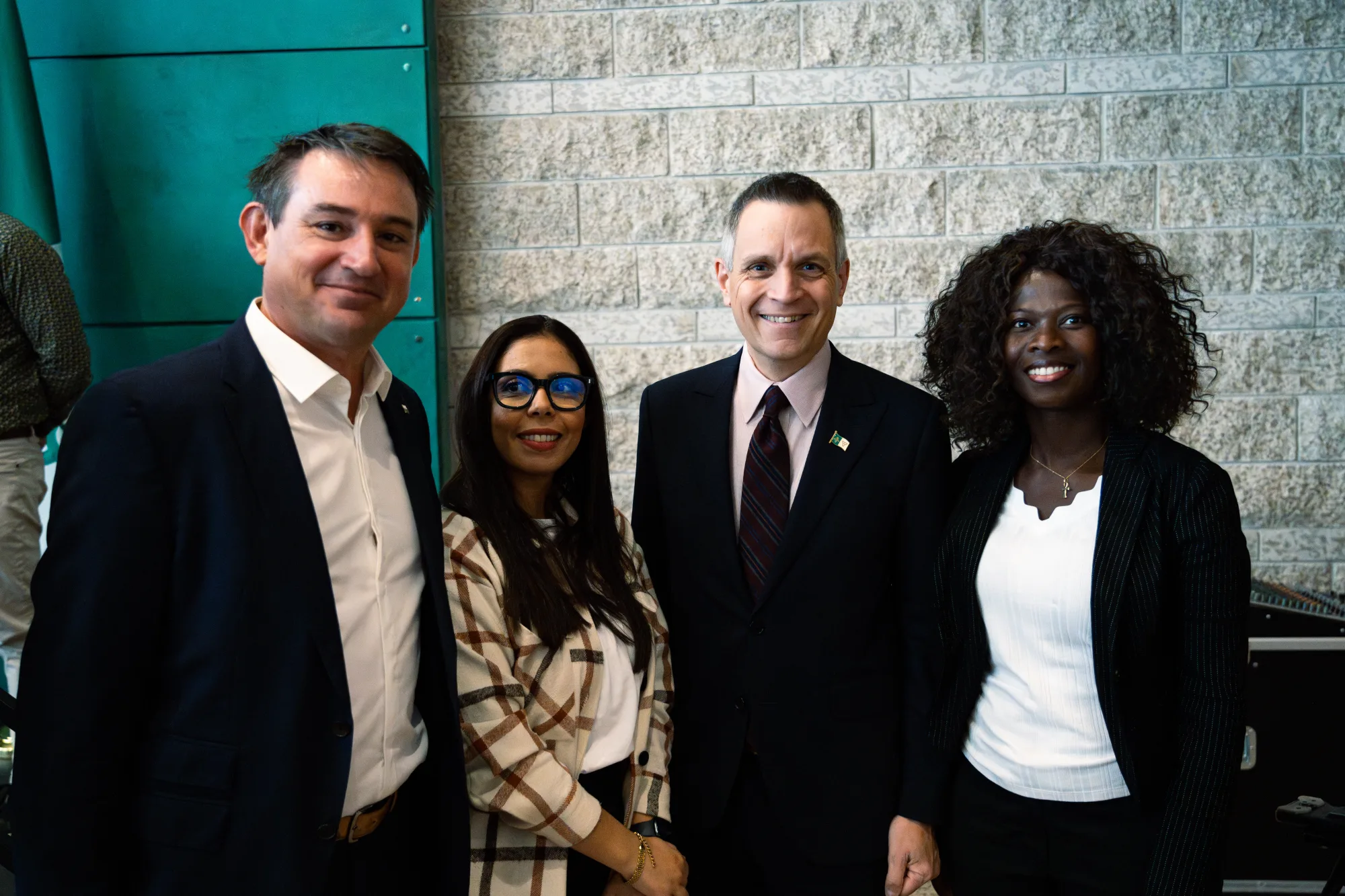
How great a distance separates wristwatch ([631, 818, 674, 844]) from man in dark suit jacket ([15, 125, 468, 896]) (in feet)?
1.00

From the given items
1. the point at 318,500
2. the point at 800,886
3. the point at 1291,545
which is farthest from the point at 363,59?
the point at 1291,545

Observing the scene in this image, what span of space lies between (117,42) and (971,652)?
2905 millimetres

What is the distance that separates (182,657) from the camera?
1203 millimetres

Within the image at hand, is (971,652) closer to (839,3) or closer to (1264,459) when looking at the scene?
(1264,459)

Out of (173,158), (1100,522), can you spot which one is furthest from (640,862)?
(173,158)

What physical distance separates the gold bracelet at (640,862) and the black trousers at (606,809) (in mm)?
55

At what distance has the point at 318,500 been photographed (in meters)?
1.34

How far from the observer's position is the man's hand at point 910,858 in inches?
67.7

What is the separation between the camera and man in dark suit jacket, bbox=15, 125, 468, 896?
3.79 ft

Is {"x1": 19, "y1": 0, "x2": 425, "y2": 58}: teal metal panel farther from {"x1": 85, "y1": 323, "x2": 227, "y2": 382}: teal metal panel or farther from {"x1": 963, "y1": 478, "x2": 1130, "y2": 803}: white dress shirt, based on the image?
{"x1": 963, "y1": 478, "x2": 1130, "y2": 803}: white dress shirt

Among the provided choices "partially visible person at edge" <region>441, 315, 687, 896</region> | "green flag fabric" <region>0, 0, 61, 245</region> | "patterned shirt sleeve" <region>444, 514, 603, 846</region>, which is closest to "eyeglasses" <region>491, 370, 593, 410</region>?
"partially visible person at edge" <region>441, 315, 687, 896</region>

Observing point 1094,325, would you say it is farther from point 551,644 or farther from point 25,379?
point 25,379

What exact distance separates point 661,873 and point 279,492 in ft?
2.89

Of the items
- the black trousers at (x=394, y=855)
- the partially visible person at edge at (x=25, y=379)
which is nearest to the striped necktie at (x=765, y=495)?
the black trousers at (x=394, y=855)
